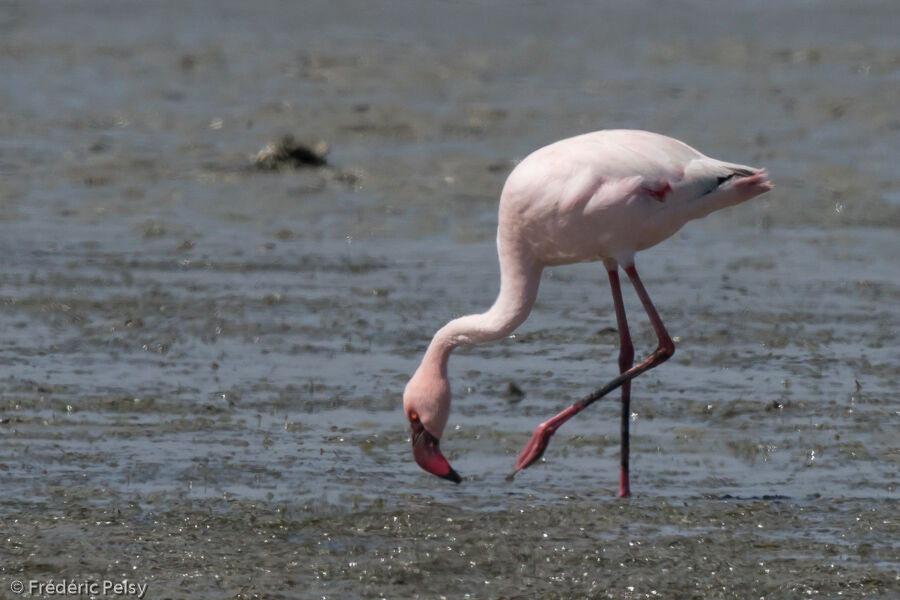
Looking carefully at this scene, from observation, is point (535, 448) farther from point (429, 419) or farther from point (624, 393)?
point (624, 393)

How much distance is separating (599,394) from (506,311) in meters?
0.51

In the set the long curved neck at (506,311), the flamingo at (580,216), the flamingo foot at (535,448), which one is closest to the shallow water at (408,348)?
the flamingo foot at (535,448)

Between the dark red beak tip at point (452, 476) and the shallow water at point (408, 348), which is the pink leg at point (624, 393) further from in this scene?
the dark red beak tip at point (452, 476)

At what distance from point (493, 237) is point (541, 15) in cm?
1268

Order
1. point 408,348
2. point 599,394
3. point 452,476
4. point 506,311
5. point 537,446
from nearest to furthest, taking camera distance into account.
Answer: point 452,476 < point 537,446 < point 506,311 < point 599,394 < point 408,348

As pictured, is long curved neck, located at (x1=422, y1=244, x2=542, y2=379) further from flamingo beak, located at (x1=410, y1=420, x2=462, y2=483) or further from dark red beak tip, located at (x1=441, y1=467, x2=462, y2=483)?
dark red beak tip, located at (x1=441, y1=467, x2=462, y2=483)

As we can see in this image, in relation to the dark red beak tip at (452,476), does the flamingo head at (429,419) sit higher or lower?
higher

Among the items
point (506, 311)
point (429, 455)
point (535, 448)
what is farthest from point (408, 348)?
point (429, 455)

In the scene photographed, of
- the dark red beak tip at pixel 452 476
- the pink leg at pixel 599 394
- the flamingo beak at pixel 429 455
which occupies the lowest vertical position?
the dark red beak tip at pixel 452 476

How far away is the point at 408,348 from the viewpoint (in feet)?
26.8

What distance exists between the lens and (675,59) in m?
18.4

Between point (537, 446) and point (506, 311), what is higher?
point (506, 311)

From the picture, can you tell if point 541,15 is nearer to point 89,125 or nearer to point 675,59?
point 675,59

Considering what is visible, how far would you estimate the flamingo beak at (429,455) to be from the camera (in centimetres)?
622
